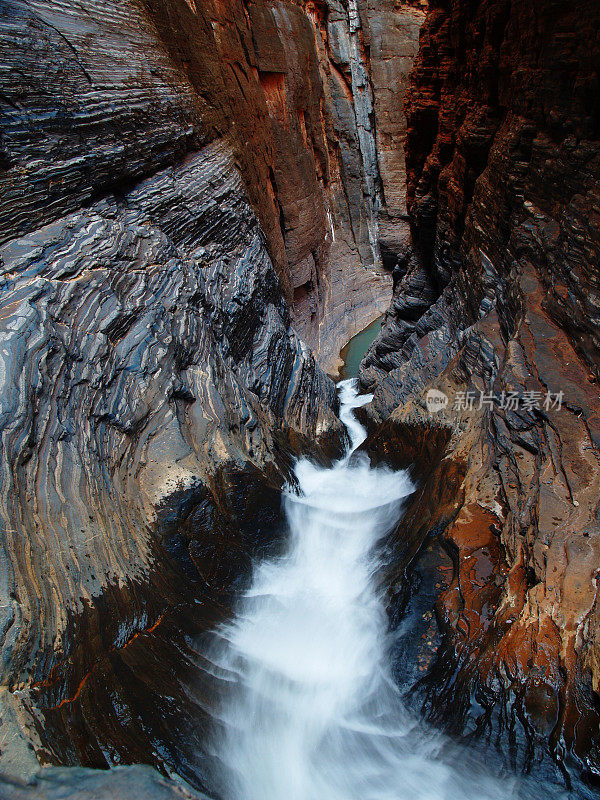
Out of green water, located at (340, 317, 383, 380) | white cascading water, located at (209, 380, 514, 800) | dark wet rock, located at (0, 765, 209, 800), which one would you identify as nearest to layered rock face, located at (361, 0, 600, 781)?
white cascading water, located at (209, 380, 514, 800)

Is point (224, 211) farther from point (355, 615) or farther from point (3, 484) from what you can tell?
point (355, 615)

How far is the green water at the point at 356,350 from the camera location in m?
16.7

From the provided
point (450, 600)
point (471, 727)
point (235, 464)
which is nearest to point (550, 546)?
point (450, 600)

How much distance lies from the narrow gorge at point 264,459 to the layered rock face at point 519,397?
0.09ft

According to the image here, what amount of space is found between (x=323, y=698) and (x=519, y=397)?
351 centimetres

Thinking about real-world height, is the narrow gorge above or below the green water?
above

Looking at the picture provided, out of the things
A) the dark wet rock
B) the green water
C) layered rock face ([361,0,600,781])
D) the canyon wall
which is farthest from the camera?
the green water

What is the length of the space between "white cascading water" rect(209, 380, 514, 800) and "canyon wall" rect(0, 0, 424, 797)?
0.35 m

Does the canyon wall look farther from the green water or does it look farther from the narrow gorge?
the green water

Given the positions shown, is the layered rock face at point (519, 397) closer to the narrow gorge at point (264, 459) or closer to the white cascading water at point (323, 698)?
the narrow gorge at point (264, 459)

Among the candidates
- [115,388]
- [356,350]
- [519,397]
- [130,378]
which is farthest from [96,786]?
[356,350]

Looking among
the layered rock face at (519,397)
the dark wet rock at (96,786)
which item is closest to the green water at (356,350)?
the layered rock face at (519,397)

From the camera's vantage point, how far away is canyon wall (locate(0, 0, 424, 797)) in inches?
127

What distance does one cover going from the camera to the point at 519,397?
4.91 meters
